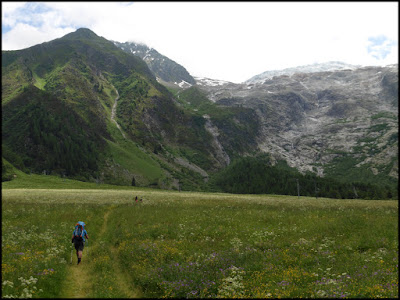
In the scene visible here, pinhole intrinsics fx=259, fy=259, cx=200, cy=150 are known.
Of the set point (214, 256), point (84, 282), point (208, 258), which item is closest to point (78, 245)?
point (84, 282)

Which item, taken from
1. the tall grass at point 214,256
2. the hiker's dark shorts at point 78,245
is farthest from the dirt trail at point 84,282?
the hiker's dark shorts at point 78,245

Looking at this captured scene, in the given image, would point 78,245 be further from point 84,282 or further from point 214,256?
point 214,256

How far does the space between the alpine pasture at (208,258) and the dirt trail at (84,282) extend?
5 cm

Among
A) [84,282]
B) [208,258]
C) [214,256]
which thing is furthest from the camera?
[214,256]

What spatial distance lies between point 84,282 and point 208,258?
6.95m

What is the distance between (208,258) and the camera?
15.4m

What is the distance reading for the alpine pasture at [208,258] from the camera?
11.7 metres

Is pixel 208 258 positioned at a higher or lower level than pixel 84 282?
higher

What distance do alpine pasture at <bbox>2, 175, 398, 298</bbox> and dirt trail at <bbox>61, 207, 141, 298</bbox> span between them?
5 centimetres

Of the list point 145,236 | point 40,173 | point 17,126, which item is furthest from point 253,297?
point 17,126

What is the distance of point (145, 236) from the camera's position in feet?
71.0

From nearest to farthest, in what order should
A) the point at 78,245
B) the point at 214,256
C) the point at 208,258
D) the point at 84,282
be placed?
the point at 84,282
the point at 208,258
the point at 214,256
the point at 78,245

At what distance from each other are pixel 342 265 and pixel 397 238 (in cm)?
687

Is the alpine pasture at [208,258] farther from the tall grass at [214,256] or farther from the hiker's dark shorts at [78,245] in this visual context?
the hiker's dark shorts at [78,245]
